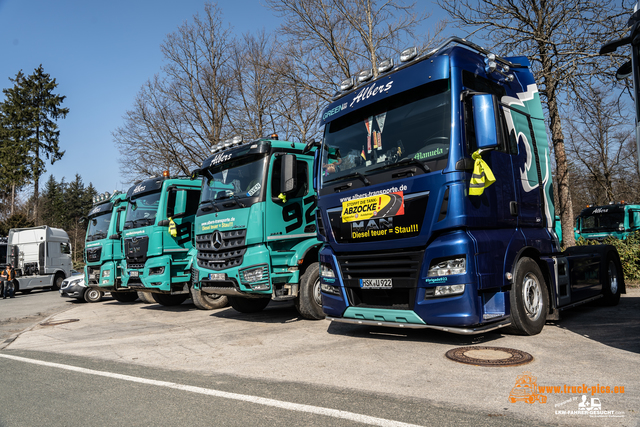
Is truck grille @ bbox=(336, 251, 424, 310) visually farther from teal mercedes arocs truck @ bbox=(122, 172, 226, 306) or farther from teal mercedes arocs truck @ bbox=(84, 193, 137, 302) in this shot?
teal mercedes arocs truck @ bbox=(84, 193, 137, 302)

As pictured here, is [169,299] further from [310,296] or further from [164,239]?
[310,296]

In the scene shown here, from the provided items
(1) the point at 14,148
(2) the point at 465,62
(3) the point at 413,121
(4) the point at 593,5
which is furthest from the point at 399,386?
(1) the point at 14,148

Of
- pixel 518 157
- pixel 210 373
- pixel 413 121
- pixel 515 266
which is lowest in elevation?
pixel 210 373

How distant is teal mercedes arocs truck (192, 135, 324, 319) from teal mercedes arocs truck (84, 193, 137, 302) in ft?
18.3

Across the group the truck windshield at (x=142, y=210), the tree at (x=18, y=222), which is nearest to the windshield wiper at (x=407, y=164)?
the truck windshield at (x=142, y=210)

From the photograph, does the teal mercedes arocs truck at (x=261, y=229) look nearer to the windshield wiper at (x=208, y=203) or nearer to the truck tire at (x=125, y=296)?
the windshield wiper at (x=208, y=203)

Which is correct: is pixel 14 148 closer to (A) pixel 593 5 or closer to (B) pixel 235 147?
(B) pixel 235 147

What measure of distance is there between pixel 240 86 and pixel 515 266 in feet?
64.0

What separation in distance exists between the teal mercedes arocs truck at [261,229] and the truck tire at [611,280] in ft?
17.0

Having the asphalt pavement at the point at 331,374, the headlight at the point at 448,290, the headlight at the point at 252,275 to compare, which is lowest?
the asphalt pavement at the point at 331,374

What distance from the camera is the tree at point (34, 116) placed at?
4300 cm

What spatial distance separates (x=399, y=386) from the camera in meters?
4.38

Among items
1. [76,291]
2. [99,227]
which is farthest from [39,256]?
[99,227]

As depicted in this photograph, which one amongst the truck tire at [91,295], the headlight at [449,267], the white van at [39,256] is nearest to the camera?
the headlight at [449,267]
